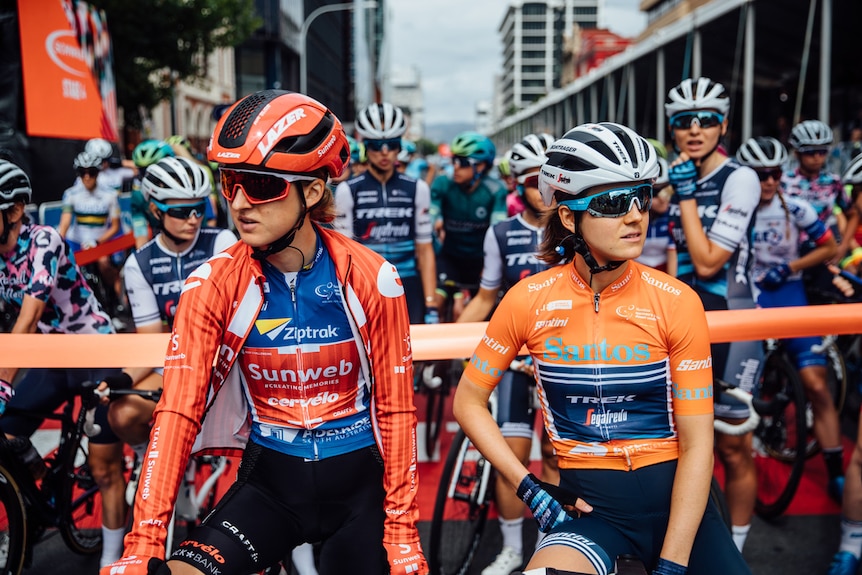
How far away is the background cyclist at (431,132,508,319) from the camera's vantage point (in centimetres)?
828

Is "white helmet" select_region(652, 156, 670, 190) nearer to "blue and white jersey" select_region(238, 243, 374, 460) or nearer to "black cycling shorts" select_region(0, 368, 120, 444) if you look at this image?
"blue and white jersey" select_region(238, 243, 374, 460)

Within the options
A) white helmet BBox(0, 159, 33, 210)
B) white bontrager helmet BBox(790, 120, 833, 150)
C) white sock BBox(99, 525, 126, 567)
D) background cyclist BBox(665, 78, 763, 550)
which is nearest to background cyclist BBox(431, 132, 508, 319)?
white bontrager helmet BBox(790, 120, 833, 150)

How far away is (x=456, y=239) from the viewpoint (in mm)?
8430

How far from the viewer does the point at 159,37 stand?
2475 cm

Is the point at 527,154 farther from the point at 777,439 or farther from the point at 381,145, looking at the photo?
the point at 777,439

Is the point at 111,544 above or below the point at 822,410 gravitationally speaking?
below

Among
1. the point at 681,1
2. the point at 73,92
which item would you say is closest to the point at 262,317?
the point at 73,92

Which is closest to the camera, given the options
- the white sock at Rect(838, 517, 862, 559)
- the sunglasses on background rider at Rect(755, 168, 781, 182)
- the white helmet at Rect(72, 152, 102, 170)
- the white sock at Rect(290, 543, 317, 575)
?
the white sock at Rect(290, 543, 317, 575)

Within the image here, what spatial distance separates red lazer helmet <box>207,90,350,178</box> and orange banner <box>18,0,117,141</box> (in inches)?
531

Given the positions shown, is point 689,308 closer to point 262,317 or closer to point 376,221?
point 262,317

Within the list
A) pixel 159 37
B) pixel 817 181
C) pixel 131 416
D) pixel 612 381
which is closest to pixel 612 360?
pixel 612 381

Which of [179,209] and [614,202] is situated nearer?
[614,202]

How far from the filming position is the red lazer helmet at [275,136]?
8.07 ft

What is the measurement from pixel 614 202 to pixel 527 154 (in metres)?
2.73
